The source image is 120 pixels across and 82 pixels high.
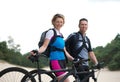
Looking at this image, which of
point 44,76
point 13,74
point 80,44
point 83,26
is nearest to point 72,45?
point 80,44

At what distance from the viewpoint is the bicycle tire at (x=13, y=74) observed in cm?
546

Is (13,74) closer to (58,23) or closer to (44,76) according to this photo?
(44,76)

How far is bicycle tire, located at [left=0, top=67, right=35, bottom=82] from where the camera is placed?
546cm

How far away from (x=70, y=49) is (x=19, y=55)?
21289mm

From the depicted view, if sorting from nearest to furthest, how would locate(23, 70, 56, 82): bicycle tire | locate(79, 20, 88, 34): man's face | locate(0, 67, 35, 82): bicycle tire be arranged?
locate(0, 67, 35, 82): bicycle tire → locate(23, 70, 56, 82): bicycle tire → locate(79, 20, 88, 34): man's face

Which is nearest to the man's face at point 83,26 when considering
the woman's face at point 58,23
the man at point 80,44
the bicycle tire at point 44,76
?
the man at point 80,44

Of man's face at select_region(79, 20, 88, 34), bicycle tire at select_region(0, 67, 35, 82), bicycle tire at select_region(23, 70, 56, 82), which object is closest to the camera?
bicycle tire at select_region(0, 67, 35, 82)

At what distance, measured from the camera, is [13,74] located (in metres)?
5.57

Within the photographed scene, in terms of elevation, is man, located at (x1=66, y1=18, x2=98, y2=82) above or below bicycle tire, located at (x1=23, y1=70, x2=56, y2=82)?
above

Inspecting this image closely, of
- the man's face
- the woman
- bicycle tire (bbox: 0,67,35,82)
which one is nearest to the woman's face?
the woman

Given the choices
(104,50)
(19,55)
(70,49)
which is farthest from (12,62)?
(70,49)

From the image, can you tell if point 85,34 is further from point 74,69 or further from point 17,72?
point 17,72

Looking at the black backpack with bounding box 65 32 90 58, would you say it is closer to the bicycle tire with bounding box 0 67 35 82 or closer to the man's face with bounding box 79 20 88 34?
the man's face with bounding box 79 20 88 34

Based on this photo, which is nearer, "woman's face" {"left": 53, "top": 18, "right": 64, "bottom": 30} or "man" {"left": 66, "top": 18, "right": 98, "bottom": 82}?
"woman's face" {"left": 53, "top": 18, "right": 64, "bottom": 30}
